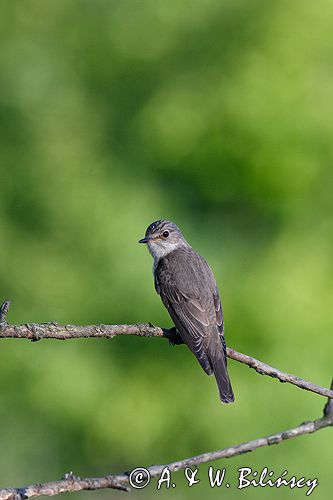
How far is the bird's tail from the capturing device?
545 cm

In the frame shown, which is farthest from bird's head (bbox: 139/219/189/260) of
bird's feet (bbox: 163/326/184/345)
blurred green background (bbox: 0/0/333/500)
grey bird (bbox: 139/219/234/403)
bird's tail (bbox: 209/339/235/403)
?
blurred green background (bbox: 0/0/333/500)

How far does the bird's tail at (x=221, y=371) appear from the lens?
5.45 m

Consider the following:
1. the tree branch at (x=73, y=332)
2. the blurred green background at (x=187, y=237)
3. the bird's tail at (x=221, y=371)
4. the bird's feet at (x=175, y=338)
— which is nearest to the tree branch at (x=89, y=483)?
the tree branch at (x=73, y=332)

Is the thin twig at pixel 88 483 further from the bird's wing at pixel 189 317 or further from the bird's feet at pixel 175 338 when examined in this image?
the bird's wing at pixel 189 317

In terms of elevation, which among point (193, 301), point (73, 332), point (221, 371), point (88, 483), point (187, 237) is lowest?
point (88, 483)

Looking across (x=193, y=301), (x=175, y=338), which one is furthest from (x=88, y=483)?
(x=193, y=301)

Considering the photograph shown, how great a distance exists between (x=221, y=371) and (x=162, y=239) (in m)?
1.15

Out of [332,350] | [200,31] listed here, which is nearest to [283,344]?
[332,350]

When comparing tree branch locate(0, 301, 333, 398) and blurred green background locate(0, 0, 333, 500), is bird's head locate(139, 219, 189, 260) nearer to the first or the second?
tree branch locate(0, 301, 333, 398)

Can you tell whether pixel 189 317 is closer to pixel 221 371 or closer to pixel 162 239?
pixel 221 371

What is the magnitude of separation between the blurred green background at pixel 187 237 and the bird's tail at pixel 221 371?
4.42m

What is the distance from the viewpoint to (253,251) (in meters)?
10.9

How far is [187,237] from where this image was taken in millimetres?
10461

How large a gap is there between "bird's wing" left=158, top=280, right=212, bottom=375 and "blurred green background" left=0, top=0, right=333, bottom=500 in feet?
13.7
